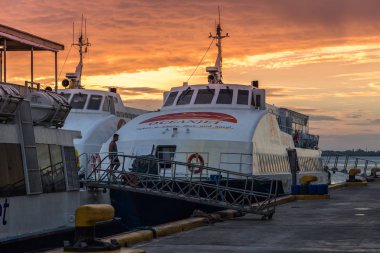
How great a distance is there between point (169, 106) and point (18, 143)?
1480cm

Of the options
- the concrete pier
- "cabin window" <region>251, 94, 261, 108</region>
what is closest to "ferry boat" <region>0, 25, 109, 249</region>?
the concrete pier

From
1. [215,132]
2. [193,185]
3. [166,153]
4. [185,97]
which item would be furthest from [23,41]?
[185,97]

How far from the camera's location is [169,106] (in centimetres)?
3052

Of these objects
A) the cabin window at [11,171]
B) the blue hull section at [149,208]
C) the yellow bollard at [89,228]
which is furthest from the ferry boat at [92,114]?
the yellow bollard at [89,228]

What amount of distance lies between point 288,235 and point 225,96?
559 inches

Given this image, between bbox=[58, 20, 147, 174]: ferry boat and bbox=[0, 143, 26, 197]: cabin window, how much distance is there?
15023 mm

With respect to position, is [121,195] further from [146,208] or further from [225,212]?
[225,212]

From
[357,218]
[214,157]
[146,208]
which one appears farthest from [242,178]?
[357,218]

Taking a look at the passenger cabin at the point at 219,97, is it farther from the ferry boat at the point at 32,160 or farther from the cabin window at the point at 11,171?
the cabin window at the point at 11,171

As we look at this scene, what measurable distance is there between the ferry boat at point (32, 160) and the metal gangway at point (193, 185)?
2.75 meters

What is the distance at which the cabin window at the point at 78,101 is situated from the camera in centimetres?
3569

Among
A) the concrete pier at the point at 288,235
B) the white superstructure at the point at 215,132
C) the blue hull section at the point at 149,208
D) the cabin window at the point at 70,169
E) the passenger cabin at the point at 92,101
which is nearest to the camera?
the concrete pier at the point at 288,235

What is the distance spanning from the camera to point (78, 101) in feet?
118

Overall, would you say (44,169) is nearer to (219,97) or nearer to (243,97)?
(219,97)
